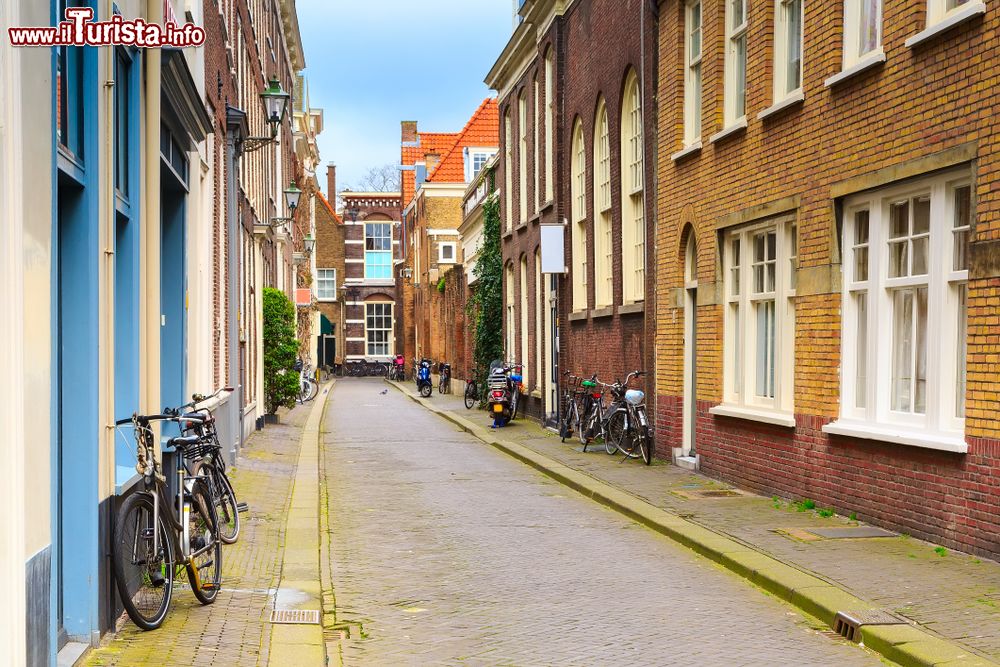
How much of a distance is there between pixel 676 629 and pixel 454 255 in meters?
46.9

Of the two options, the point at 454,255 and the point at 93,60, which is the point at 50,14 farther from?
the point at 454,255

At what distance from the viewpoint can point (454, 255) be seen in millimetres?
53438

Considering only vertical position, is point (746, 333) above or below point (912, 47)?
below

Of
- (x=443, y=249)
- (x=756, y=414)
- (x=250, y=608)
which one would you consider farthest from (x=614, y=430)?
(x=443, y=249)

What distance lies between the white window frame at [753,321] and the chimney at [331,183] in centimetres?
6698

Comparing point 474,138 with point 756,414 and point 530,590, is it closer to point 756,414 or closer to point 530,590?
point 756,414

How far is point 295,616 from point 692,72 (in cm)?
992

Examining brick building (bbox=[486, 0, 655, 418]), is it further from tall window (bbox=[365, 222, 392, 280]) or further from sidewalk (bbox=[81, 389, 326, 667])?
tall window (bbox=[365, 222, 392, 280])

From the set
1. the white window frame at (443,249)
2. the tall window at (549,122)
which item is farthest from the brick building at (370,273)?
the tall window at (549,122)

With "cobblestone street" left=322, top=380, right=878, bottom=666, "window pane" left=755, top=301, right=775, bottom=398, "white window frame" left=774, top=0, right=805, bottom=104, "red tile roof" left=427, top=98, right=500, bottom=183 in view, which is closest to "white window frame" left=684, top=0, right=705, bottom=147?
"white window frame" left=774, top=0, right=805, bottom=104

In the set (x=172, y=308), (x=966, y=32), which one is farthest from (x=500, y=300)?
(x=966, y=32)

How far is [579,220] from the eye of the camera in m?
21.4

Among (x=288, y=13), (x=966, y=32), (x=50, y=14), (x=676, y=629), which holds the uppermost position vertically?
(x=288, y=13)

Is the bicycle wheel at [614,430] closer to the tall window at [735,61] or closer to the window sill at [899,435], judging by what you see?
the tall window at [735,61]
